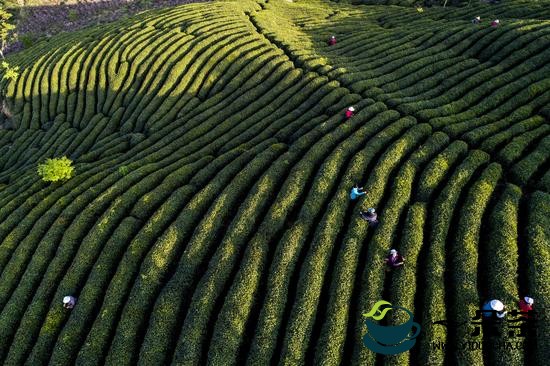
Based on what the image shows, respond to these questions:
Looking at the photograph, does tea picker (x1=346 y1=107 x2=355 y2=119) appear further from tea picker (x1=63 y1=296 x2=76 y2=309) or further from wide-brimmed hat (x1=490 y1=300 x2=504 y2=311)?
tea picker (x1=63 y1=296 x2=76 y2=309)

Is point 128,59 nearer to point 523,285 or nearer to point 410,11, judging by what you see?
point 410,11

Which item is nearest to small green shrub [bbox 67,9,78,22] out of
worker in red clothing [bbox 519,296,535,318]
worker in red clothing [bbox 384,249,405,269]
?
worker in red clothing [bbox 384,249,405,269]

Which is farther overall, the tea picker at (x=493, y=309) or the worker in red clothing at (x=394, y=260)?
the worker in red clothing at (x=394, y=260)

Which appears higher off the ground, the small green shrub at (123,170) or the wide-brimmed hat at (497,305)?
the wide-brimmed hat at (497,305)

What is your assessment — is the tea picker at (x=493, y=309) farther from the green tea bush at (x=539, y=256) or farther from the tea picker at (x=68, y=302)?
the tea picker at (x=68, y=302)

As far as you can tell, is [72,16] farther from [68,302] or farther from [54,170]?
[68,302]

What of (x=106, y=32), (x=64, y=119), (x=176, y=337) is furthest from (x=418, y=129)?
(x=106, y=32)

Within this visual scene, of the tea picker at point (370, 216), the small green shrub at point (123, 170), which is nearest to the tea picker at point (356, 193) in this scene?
the tea picker at point (370, 216)

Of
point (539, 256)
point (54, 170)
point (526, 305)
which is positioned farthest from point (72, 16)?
point (526, 305)
